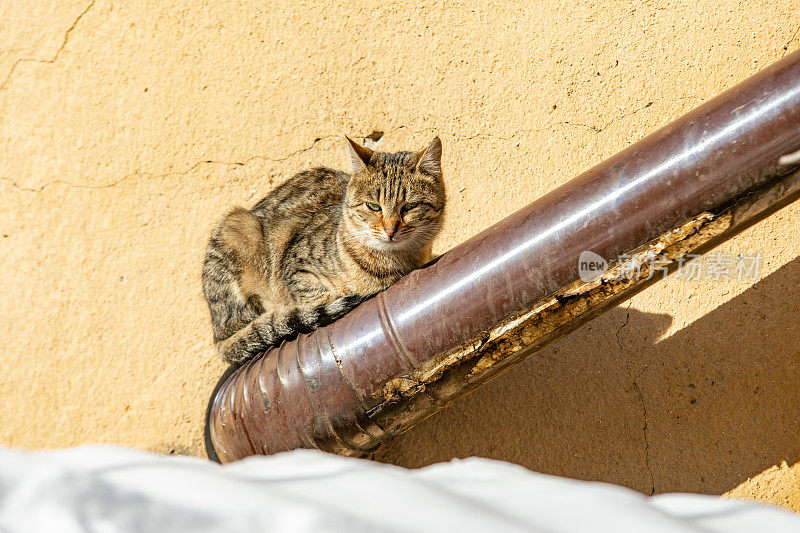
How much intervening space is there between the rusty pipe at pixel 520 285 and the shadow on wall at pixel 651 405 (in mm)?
524

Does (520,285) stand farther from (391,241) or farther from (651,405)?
(651,405)

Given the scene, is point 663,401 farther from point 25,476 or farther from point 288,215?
point 25,476

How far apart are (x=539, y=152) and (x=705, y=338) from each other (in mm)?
959

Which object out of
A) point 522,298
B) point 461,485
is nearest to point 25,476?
point 461,485

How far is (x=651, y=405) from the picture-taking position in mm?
2195

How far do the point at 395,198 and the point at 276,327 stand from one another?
63cm

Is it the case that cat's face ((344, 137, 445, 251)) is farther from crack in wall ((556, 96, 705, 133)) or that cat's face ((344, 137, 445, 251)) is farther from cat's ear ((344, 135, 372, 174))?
crack in wall ((556, 96, 705, 133))

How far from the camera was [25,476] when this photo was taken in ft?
1.61

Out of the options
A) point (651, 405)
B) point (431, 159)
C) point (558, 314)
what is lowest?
point (651, 405)

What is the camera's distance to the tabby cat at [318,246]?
6.79ft

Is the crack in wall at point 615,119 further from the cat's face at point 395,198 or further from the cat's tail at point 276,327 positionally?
the cat's tail at point 276,327

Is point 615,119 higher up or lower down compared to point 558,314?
higher up

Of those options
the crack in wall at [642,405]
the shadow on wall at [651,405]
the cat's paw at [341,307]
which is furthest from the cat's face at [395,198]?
the crack in wall at [642,405]

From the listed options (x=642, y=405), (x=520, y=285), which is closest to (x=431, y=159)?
(x=520, y=285)
